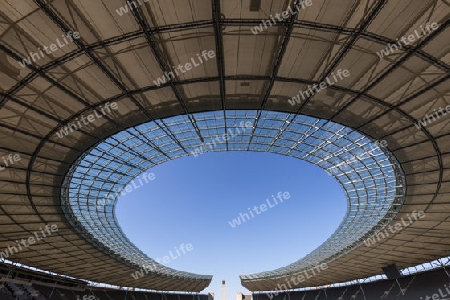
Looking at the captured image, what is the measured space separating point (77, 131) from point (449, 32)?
24.4m

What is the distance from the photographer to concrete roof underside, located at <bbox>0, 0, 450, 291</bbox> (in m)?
13.6

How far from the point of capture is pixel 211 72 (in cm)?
1822

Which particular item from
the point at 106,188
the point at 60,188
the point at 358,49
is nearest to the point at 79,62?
the point at 358,49

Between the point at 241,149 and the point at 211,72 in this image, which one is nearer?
the point at 211,72

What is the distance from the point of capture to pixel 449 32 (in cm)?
1415

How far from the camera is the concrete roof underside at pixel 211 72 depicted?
1362 cm

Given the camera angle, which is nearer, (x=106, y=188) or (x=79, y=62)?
(x=79, y=62)

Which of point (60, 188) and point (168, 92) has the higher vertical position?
point (168, 92)

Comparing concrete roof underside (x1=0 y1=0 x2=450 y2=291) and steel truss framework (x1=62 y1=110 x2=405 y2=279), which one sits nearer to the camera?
concrete roof underside (x1=0 y1=0 x2=450 y2=291)

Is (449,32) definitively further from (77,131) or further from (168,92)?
(77,131)

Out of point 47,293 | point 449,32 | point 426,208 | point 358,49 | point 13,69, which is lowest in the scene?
point 47,293

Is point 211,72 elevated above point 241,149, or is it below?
below

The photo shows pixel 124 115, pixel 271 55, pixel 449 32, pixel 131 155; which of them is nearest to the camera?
pixel 449 32

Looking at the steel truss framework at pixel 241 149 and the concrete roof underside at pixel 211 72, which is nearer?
the concrete roof underside at pixel 211 72
